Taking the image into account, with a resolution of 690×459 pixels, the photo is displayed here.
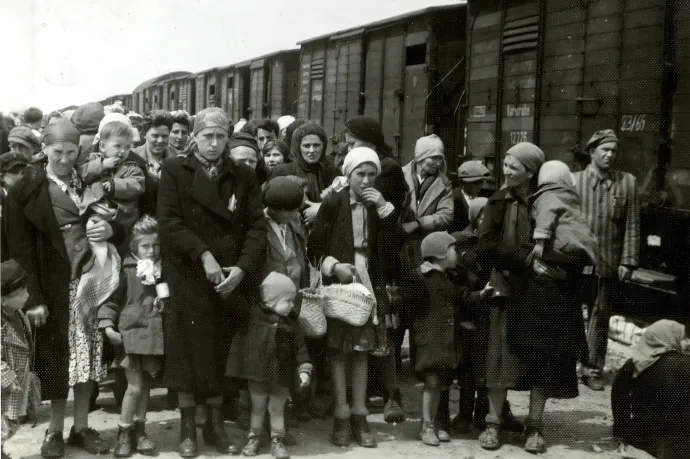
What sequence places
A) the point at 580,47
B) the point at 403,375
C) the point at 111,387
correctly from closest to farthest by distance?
1. the point at 111,387
2. the point at 403,375
3. the point at 580,47

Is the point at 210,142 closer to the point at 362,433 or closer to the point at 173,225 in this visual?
the point at 173,225

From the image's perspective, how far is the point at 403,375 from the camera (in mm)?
6594

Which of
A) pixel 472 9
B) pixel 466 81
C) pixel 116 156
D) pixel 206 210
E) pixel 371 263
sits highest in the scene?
pixel 472 9

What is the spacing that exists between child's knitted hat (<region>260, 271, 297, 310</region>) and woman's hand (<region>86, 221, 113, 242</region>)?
0.90 metres

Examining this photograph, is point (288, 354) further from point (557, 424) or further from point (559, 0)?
point (559, 0)

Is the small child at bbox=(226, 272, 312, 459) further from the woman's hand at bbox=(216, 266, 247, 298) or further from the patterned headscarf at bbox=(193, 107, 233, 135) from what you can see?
the patterned headscarf at bbox=(193, 107, 233, 135)

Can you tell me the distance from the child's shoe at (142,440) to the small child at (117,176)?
3.65 feet

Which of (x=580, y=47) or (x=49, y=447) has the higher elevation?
(x=580, y=47)

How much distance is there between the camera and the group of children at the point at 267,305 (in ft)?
14.2

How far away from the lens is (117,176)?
4500 millimetres

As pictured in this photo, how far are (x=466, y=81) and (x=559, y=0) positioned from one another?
8.41 ft

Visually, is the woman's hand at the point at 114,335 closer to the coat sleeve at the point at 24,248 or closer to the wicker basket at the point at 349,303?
the coat sleeve at the point at 24,248

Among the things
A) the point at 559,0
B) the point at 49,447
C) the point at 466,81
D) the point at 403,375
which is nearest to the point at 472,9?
the point at 466,81

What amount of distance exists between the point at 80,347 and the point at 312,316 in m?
1.29
